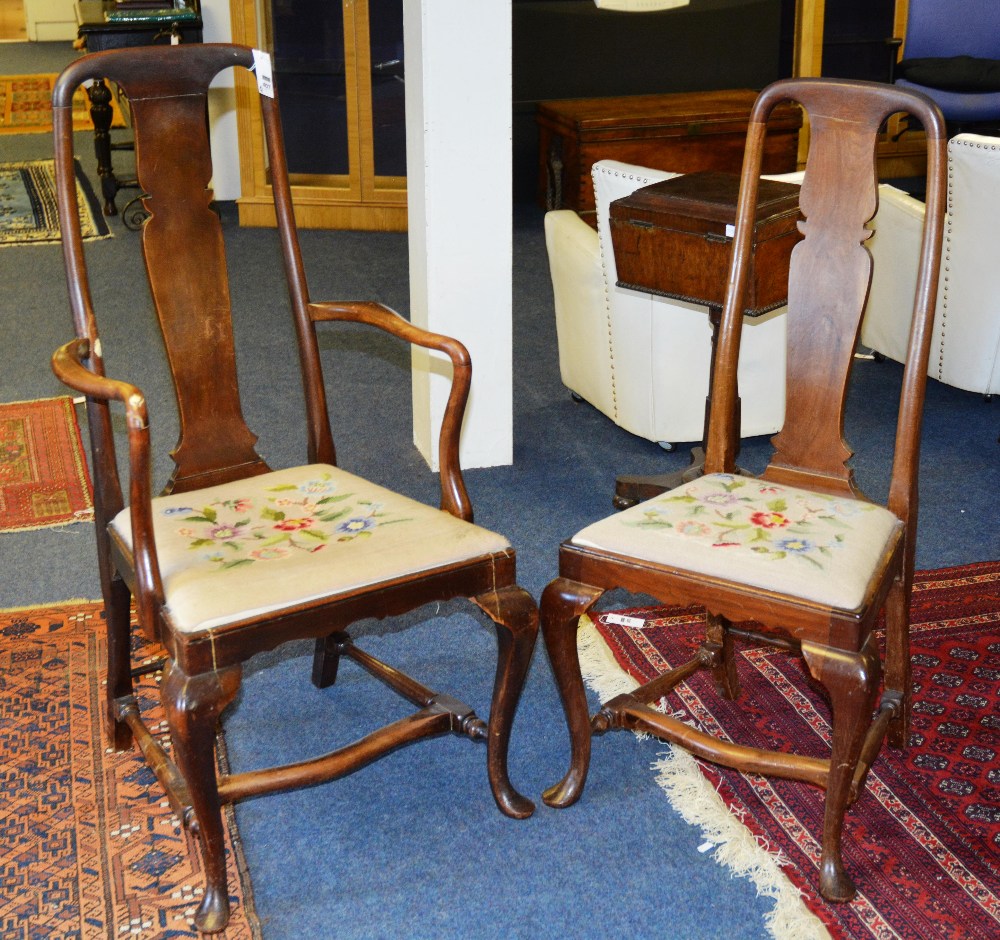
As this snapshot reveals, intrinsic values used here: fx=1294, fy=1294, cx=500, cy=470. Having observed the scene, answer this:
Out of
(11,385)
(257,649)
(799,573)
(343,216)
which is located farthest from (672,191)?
(343,216)

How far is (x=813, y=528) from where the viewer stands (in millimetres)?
2078

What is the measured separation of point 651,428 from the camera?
3.73m

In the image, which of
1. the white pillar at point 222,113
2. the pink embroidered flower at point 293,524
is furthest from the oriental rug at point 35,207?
the pink embroidered flower at point 293,524

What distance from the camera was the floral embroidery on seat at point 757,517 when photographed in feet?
6.62

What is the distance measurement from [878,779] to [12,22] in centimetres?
1375

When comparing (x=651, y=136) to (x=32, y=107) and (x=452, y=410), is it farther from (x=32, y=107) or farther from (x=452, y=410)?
(x=32, y=107)

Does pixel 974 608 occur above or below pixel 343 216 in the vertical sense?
below

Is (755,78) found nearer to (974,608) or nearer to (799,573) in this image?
(974,608)

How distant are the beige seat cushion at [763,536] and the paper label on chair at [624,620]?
0.67m

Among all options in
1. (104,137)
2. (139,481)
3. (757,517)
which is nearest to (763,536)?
(757,517)

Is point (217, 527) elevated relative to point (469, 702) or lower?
elevated

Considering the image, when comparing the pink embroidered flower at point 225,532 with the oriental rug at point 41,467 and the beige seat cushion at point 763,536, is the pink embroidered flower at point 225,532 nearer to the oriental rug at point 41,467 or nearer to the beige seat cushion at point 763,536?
the beige seat cushion at point 763,536

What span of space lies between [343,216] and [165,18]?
3.94ft

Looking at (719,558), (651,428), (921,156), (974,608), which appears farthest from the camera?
(921,156)
